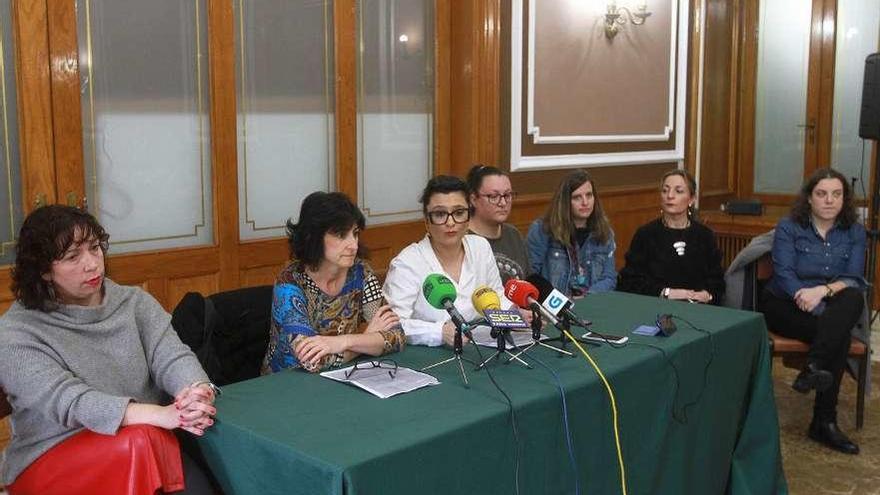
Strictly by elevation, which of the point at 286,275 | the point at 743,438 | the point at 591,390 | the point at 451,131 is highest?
the point at 451,131

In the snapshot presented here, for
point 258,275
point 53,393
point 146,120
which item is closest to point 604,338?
point 53,393

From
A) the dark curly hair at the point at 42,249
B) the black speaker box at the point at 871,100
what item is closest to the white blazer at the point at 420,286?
the dark curly hair at the point at 42,249

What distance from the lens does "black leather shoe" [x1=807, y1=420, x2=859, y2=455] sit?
3654mm

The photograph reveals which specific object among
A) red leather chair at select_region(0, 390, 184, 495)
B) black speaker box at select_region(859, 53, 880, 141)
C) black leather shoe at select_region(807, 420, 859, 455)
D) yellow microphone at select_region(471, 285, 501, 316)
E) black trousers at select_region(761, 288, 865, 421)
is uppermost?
black speaker box at select_region(859, 53, 880, 141)

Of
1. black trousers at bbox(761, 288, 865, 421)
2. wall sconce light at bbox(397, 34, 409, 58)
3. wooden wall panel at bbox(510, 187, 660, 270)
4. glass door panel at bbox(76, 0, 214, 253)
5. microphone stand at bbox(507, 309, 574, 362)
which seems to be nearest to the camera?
microphone stand at bbox(507, 309, 574, 362)

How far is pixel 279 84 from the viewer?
4.20 metres

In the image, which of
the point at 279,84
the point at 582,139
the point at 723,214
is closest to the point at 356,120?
the point at 279,84

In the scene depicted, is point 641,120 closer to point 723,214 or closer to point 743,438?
point 723,214

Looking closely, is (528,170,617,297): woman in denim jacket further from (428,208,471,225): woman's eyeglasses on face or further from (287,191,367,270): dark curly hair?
(287,191,367,270): dark curly hair

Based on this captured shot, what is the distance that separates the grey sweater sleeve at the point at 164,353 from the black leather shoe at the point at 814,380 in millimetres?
2523

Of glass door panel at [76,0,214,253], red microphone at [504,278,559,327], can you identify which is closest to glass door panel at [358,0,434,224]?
glass door panel at [76,0,214,253]

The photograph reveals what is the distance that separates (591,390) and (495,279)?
79 cm

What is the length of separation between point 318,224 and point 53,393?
2.75 feet

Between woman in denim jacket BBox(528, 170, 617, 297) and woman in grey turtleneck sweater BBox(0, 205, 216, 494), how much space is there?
2008mm
